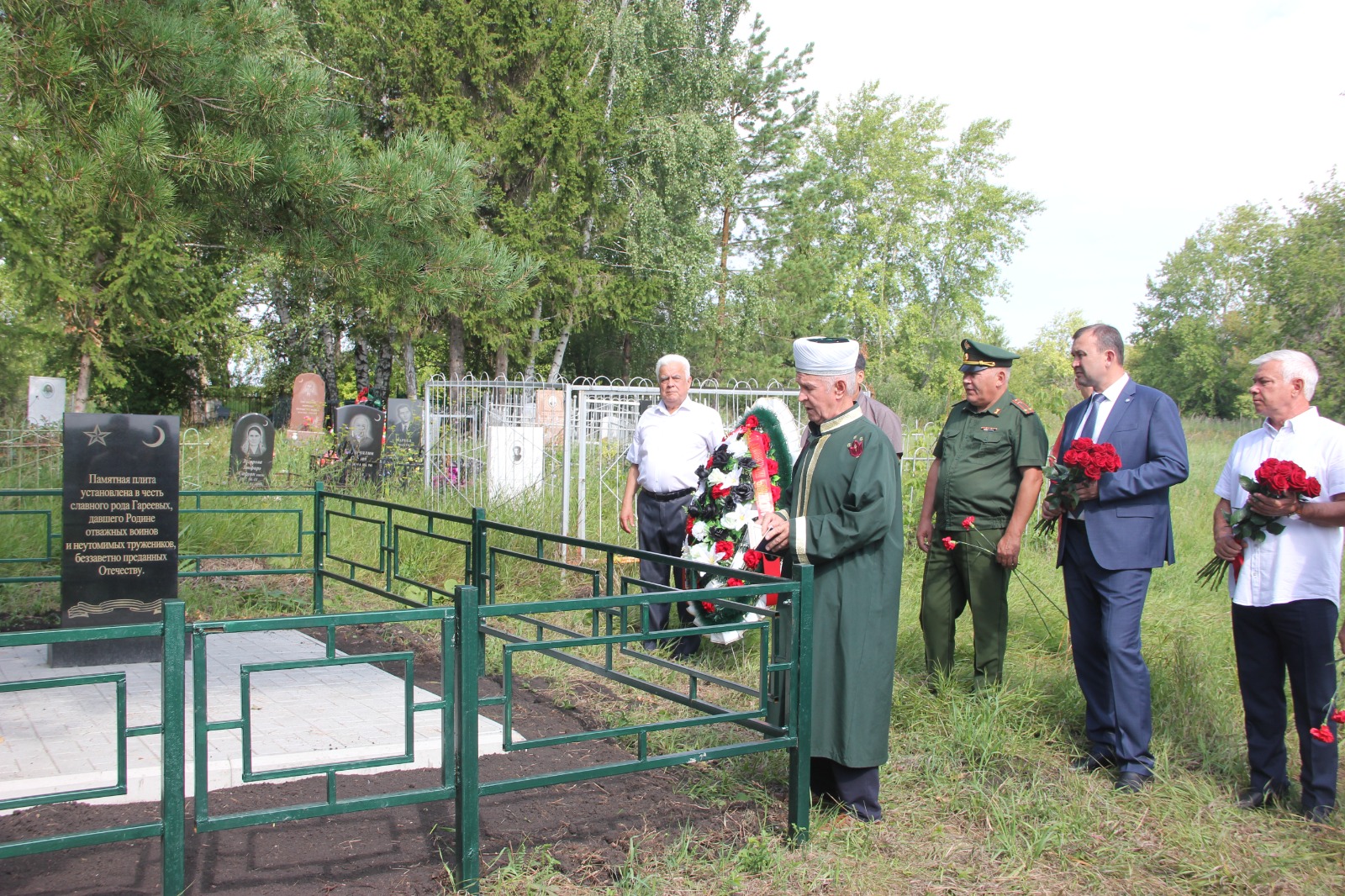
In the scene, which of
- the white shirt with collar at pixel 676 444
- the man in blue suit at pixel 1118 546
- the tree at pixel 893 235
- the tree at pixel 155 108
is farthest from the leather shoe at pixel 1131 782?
the tree at pixel 893 235

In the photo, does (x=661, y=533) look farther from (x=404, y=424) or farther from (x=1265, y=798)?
(x=404, y=424)

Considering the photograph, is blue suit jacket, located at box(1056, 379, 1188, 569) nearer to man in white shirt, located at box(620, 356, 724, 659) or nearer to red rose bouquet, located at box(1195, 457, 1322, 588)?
red rose bouquet, located at box(1195, 457, 1322, 588)

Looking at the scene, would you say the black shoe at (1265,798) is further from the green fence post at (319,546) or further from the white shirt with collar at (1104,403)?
the green fence post at (319,546)

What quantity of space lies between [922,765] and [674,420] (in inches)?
→ 111

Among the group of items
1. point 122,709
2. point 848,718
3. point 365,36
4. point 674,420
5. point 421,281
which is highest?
point 365,36

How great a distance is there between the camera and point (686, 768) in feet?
14.6

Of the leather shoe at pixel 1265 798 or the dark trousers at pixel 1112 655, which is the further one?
the dark trousers at pixel 1112 655

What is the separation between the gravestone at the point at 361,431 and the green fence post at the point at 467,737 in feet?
38.4

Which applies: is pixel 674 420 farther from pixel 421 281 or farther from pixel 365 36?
pixel 365 36

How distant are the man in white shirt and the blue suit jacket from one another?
2.51 metres

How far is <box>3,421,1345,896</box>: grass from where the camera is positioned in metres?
3.39

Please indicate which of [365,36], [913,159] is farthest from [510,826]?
[913,159]

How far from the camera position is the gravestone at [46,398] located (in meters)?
18.2

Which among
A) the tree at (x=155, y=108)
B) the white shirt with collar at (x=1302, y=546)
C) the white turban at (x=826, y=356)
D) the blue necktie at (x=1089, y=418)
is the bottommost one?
the white shirt with collar at (x=1302, y=546)
